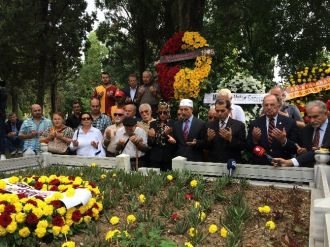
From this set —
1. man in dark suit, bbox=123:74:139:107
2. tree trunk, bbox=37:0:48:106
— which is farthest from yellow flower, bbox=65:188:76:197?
tree trunk, bbox=37:0:48:106

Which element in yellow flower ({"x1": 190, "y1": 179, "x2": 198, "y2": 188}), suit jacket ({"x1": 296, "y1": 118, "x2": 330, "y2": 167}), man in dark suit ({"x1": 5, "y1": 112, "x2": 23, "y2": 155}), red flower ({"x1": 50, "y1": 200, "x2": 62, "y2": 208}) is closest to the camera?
red flower ({"x1": 50, "y1": 200, "x2": 62, "y2": 208})

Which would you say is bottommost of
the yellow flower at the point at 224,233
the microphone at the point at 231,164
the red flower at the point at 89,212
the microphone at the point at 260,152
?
the yellow flower at the point at 224,233

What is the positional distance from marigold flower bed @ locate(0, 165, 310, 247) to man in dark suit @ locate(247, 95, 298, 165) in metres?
0.67

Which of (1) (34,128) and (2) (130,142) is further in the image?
(1) (34,128)

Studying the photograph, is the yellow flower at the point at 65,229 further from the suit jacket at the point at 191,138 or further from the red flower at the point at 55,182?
the suit jacket at the point at 191,138

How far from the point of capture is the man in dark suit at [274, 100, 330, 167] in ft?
19.7

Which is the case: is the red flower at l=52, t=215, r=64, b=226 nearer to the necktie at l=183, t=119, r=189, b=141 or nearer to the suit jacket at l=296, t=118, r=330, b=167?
the necktie at l=183, t=119, r=189, b=141

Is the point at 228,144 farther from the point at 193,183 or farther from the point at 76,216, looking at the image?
the point at 76,216

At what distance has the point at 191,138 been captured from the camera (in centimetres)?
707

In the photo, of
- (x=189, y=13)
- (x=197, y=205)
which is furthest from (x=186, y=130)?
(x=189, y=13)

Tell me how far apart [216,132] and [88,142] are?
8.09ft

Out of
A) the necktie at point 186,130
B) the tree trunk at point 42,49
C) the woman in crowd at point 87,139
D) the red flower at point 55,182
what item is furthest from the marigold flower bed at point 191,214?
the tree trunk at point 42,49

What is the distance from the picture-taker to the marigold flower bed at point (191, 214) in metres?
4.32

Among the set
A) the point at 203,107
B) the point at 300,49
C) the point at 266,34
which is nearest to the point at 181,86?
the point at 203,107
